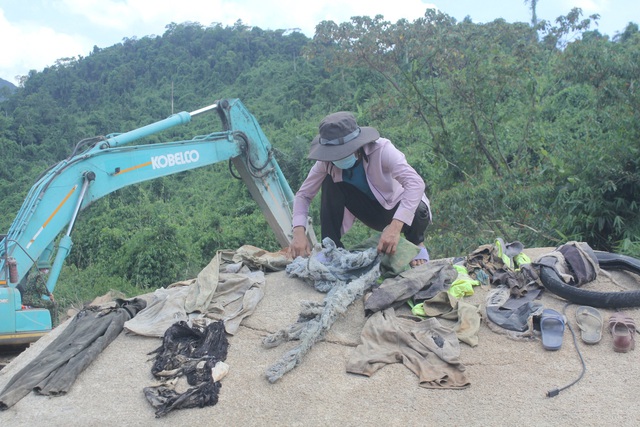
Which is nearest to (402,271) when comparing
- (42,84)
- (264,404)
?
(264,404)

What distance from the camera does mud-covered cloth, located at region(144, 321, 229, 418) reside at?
302cm

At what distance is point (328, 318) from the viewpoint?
362 cm

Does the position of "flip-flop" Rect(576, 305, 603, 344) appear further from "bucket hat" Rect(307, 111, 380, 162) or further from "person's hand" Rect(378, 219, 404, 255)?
"bucket hat" Rect(307, 111, 380, 162)

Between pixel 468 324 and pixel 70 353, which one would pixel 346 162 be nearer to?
pixel 468 324

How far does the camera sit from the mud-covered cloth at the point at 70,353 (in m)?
3.24

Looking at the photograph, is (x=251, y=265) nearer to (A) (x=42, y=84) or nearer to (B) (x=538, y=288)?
(B) (x=538, y=288)

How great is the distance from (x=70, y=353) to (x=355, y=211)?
2.16m

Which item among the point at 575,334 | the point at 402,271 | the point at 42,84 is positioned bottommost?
the point at 575,334

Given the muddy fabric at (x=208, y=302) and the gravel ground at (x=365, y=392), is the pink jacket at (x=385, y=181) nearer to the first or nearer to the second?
the muddy fabric at (x=208, y=302)

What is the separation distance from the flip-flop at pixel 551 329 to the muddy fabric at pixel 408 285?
2.20ft

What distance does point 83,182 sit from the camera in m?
5.72

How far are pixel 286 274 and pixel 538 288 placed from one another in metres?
1.74

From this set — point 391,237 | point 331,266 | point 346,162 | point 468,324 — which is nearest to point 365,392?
point 468,324

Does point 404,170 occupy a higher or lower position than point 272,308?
higher
